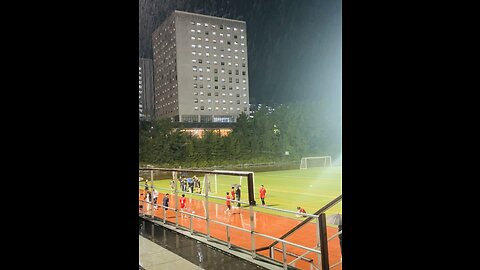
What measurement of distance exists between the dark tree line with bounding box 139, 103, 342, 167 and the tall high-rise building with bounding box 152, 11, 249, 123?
0.95m

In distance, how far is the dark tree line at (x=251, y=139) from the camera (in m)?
18.3

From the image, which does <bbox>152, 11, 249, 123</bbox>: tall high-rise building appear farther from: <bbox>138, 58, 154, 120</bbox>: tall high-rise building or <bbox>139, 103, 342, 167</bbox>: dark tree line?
<bbox>139, 103, 342, 167</bbox>: dark tree line

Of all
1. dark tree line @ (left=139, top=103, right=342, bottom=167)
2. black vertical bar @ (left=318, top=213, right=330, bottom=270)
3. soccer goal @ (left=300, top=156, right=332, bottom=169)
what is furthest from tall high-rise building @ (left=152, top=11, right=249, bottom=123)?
black vertical bar @ (left=318, top=213, right=330, bottom=270)

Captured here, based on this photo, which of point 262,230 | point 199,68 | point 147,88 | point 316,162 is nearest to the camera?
point 262,230

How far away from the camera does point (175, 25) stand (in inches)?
727

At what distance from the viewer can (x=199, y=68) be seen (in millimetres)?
21391

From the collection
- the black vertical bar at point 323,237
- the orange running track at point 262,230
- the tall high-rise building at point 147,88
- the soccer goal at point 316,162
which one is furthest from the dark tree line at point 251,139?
the black vertical bar at point 323,237

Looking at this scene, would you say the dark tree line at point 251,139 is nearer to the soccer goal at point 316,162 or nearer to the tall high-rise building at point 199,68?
the soccer goal at point 316,162

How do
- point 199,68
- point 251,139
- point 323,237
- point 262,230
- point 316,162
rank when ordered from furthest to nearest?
point 316,162 < point 199,68 < point 251,139 < point 262,230 < point 323,237

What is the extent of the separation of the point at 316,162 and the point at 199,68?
10762 millimetres

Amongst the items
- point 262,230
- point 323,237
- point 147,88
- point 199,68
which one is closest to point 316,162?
point 199,68

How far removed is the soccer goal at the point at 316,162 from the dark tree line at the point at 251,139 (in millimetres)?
492

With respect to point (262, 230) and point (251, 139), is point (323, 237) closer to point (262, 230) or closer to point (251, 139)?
point (262, 230)
